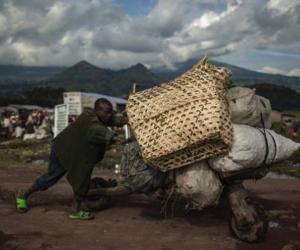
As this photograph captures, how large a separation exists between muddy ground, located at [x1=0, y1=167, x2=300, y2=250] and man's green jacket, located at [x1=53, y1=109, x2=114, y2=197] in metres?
0.53

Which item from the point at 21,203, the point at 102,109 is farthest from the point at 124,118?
the point at 21,203

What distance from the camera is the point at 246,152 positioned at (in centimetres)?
564

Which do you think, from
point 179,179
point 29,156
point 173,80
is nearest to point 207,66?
point 173,80

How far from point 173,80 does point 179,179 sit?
1222 mm

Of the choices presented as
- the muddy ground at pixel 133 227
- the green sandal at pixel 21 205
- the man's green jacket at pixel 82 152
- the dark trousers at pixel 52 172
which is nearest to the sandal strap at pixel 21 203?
the green sandal at pixel 21 205

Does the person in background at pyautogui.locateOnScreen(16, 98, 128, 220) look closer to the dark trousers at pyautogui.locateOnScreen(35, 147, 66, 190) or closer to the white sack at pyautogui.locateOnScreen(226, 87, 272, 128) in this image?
the dark trousers at pyautogui.locateOnScreen(35, 147, 66, 190)

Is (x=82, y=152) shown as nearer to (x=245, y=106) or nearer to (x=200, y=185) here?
(x=200, y=185)

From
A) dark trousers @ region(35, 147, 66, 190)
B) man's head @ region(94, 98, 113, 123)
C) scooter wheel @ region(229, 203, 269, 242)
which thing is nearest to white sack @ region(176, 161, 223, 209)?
scooter wheel @ region(229, 203, 269, 242)

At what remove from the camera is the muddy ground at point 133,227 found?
5598 millimetres

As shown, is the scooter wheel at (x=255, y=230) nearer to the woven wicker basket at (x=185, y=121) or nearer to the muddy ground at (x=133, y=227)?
the muddy ground at (x=133, y=227)

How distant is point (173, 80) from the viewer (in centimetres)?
631

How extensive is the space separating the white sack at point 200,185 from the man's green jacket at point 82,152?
1202mm

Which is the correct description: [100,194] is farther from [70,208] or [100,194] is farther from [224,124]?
[224,124]

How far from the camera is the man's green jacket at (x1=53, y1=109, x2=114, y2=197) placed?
6582 mm
